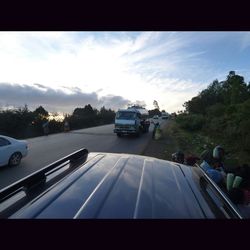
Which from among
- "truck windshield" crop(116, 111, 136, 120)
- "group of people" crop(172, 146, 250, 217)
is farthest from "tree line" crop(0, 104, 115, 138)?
"group of people" crop(172, 146, 250, 217)

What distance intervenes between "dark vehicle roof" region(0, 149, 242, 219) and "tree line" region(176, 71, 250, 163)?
13819 mm

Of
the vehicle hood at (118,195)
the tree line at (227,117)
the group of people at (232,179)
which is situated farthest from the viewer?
the tree line at (227,117)

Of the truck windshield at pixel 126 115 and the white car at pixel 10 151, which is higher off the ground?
the truck windshield at pixel 126 115

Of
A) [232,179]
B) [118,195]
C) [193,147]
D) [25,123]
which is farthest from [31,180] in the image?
[25,123]


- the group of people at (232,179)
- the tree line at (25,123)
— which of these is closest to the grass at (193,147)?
the group of people at (232,179)

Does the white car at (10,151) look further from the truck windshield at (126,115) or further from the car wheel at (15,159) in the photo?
the truck windshield at (126,115)

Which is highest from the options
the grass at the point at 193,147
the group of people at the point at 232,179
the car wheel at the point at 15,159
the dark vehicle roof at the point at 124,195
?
the dark vehicle roof at the point at 124,195

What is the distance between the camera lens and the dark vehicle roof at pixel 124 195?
74.2 inches

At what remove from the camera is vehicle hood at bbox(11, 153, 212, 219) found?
187 centimetres

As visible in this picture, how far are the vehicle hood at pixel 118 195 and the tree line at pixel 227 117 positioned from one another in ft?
45.7

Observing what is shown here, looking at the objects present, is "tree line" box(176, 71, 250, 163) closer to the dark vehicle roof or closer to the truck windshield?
the truck windshield

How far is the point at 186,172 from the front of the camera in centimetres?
310
